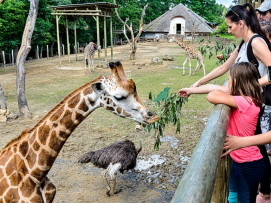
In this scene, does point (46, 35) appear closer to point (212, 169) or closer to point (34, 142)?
point (34, 142)

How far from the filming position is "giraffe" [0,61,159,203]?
2541 mm

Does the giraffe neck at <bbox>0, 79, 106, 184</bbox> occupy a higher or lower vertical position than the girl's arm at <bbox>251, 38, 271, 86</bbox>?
lower

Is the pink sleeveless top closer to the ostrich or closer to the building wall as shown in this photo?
the ostrich

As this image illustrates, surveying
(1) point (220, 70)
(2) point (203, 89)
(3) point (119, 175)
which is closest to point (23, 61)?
(3) point (119, 175)

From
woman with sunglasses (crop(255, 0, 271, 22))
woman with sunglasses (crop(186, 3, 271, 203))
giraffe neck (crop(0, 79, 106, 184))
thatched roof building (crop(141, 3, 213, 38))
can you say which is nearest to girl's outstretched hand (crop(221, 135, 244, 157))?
woman with sunglasses (crop(186, 3, 271, 203))

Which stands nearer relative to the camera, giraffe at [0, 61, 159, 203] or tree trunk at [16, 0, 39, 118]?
giraffe at [0, 61, 159, 203]

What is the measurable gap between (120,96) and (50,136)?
2.54 feet

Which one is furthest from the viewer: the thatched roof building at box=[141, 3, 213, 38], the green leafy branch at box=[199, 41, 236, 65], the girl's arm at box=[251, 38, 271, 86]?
the thatched roof building at box=[141, 3, 213, 38]

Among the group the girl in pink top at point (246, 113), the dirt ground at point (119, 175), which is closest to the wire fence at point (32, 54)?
the dirt ground at point (119, 175)

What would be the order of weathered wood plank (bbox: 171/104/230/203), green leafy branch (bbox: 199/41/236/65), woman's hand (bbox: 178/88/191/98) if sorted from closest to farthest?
weathered wood plank (bbox: 171/104/230/203) < woman's hand (bbox: 178/88/191/98) < green leafy branch (bbox: 199/41/236/65)

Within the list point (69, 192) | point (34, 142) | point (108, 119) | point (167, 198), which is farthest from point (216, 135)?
point (108, 119)

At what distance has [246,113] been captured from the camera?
81.3 inches

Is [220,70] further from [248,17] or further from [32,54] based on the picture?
[32,54]

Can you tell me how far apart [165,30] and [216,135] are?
3938 centimetres
